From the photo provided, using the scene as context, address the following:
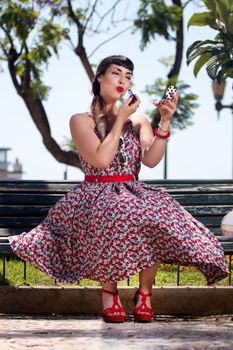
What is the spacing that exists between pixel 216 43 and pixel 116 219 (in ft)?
23.7

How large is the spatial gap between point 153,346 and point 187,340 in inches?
13.6

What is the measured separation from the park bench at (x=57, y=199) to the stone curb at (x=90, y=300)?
0.32 meters

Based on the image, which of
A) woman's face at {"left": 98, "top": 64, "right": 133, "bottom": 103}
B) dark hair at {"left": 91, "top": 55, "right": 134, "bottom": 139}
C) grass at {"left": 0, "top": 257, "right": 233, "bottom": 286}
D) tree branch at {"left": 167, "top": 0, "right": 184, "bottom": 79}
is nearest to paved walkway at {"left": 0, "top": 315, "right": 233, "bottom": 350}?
grass at {"left": 0, "top": 257, "right": 233, "bottom": 286}

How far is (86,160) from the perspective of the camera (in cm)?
532

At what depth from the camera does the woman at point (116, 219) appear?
5055 millimetres

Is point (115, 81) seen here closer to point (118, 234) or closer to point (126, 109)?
point (126, 109)

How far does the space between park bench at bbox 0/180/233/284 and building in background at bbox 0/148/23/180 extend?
51.8 meters

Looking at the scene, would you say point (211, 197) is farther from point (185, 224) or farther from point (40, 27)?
point (40, 27)

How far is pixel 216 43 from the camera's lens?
11883 millimetres

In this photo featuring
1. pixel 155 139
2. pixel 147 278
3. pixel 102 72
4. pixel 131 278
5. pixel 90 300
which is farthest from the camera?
pixel 131 278

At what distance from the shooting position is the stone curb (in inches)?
256

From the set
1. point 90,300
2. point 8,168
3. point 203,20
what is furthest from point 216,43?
point 8,168

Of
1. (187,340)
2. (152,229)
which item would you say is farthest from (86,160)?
(187,340)

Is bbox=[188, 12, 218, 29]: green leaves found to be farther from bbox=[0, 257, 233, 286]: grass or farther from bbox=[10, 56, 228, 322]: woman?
bbox=[10, 56, 228, 322]: woman
